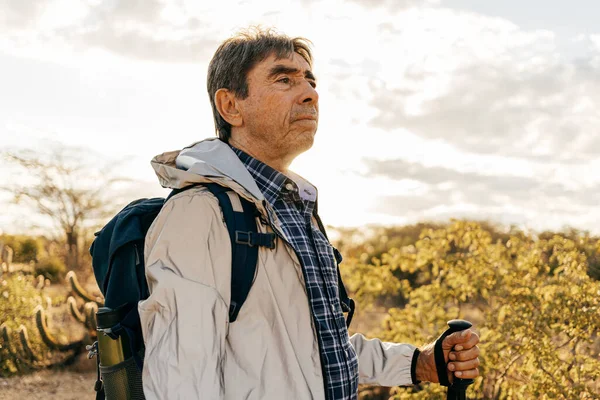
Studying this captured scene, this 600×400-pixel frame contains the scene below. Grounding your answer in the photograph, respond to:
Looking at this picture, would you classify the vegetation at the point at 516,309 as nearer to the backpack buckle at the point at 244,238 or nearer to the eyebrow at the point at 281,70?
the eyebrow at the point at 281,70

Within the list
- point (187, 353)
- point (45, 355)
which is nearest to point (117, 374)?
point (187, 353)

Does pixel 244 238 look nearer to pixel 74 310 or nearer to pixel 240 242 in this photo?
pixel 240 242

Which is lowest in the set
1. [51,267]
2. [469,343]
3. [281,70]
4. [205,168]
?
[469,343]

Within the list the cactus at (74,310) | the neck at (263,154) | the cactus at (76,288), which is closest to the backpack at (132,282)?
the neck at (263,154)

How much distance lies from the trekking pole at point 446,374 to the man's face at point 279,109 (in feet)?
2.78

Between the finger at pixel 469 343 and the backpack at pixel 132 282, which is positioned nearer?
the backpack at pixel 132 282

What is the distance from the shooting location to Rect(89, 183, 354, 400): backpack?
6.14 feet

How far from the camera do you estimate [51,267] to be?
10109 millimetres

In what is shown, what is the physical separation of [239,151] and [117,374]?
0.80m

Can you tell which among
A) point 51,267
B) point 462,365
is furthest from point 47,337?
point 462,365

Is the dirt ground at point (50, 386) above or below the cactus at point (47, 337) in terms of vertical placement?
below

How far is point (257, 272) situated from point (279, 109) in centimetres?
59

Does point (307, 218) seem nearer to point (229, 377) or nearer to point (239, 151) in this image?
point (239, 151)

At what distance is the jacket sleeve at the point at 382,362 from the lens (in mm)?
2482
